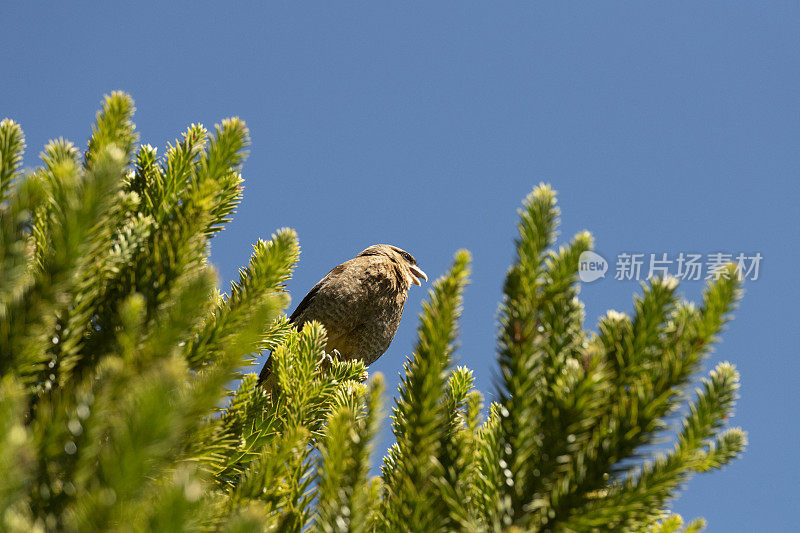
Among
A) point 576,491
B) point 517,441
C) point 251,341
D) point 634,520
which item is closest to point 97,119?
point 251,341

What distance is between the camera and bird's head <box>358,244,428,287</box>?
5.81m

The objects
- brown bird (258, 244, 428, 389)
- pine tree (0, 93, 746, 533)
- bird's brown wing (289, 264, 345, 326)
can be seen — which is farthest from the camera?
bird's brown wing (289, 264, 345, 326)

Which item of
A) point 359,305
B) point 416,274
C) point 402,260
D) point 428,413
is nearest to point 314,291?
point 359,305

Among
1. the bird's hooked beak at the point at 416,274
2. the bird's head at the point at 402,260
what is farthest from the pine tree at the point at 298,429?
the bird's hooked beak at the point at 416,274

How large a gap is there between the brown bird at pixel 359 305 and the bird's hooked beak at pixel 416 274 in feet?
0.88

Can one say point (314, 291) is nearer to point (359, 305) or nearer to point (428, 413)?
point (359, 305)

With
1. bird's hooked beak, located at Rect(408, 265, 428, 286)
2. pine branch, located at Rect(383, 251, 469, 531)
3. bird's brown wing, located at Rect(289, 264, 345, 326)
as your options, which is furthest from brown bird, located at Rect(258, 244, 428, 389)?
pine branch, located at Rect(383, 251, 469, 531)

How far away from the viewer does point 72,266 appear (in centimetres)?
151

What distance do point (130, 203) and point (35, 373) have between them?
1.93 feet

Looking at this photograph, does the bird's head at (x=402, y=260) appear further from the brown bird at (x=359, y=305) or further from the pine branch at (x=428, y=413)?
the pine branch at (x=428, y=413)

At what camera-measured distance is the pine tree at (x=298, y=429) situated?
1.44 m

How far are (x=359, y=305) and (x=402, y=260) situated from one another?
764mm

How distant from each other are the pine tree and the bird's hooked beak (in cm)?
400

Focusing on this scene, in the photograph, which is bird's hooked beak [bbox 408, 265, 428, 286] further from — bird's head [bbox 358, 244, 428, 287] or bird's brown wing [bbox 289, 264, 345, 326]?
bird's brown wing [bbox 289, 264, 345, 326]
